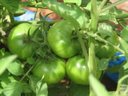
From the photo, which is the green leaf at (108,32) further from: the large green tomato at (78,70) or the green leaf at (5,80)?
the green leaf at (5,80)

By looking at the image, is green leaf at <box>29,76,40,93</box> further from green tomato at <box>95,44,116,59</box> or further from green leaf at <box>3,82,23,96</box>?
green tomato at <box>95,44,116,59</box>

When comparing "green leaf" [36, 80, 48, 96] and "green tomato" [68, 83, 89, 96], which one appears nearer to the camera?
"green leaf" [36, 80, 48, 96]

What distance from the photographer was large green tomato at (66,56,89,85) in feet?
2.66

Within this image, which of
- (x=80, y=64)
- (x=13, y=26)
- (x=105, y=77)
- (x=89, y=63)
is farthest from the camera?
(x=105, y=77)

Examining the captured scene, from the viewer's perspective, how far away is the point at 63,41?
0.83 m

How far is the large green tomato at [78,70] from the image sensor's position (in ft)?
2.66

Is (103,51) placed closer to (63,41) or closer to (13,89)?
(63,41)

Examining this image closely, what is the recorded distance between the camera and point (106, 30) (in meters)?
0.73

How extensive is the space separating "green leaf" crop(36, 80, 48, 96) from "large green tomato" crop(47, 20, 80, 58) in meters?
0.09

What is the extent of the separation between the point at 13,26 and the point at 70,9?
254 mm

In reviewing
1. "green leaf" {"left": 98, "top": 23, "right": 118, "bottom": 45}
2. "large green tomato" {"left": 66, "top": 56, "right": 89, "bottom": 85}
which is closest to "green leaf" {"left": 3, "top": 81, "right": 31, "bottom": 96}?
"large green tomato" {"left": 66, "top": 56, "right": 89, "bottom": 85}

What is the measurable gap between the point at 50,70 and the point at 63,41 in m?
0.08

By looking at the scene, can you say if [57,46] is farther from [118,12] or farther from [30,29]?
[118,12]

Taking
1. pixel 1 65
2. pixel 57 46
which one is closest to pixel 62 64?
pixel 57 46
